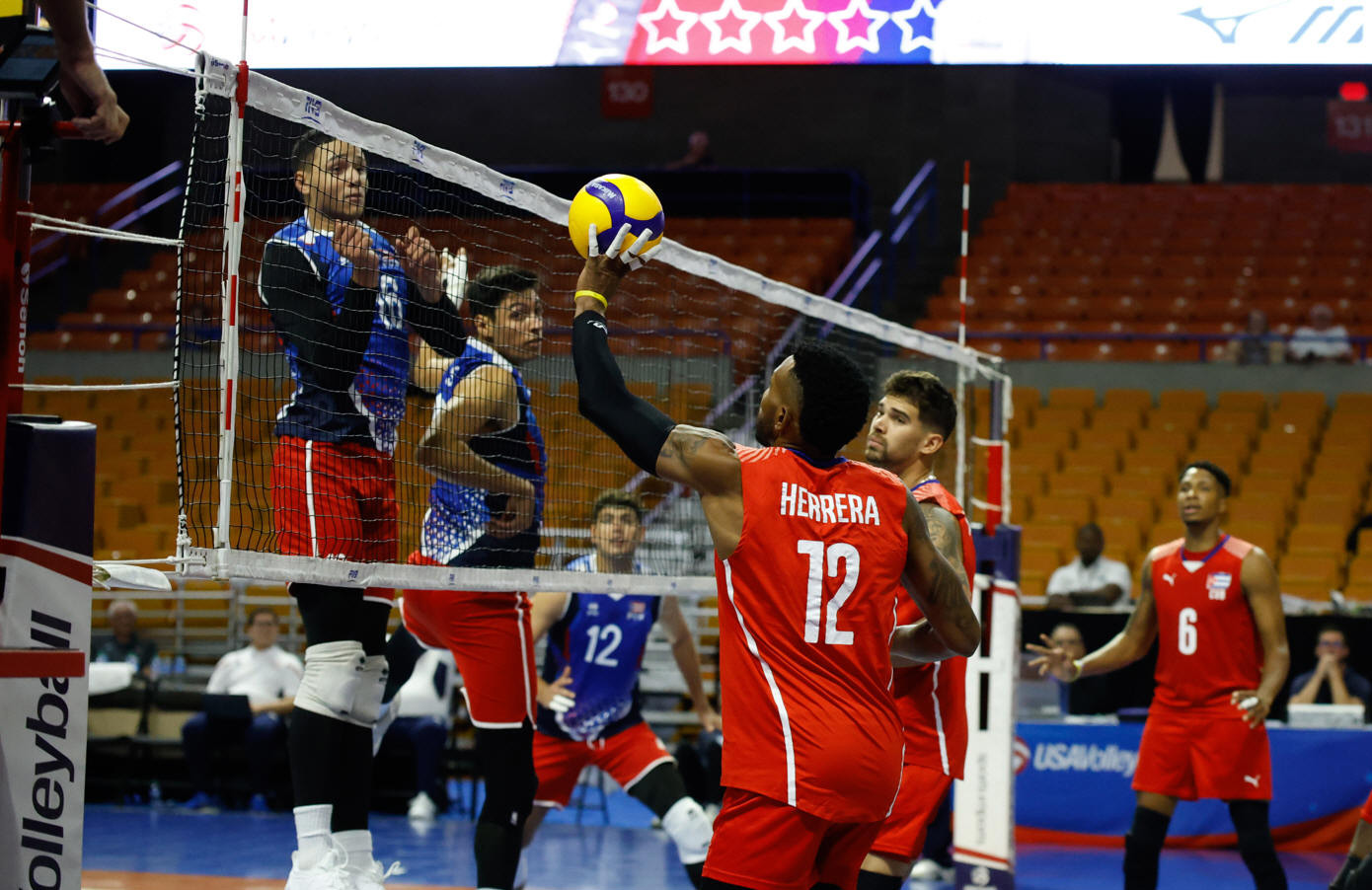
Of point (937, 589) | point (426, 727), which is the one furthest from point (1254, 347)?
point (937, 589)

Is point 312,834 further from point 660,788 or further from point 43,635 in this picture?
point 660,788

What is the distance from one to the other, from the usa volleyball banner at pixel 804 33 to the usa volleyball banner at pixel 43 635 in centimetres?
1108

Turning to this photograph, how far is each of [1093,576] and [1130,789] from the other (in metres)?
2.41

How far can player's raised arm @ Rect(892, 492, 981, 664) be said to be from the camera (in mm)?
3592

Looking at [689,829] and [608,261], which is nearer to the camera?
[608,261]

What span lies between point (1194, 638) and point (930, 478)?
232 centimetres

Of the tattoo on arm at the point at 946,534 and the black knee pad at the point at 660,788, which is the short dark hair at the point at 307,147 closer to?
the tattoo on arm at the point at 946,534

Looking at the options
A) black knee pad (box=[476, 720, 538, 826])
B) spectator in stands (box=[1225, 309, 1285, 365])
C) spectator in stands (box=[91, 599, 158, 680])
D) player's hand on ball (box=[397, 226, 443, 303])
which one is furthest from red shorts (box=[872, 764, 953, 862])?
spectator in stands (box=[1225, 309, 1285, 365])

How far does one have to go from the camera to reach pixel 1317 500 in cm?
1273

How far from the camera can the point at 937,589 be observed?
3.66 metres

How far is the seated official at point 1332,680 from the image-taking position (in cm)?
965

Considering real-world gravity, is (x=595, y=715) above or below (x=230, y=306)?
below

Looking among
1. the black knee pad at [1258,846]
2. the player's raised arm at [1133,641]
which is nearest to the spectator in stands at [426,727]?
the player's raised arm at [1133,641]

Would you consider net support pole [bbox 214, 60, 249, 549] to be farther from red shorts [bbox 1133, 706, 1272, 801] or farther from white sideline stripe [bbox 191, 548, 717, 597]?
red shorts [bbox 1133, 706, 1272, 801]
